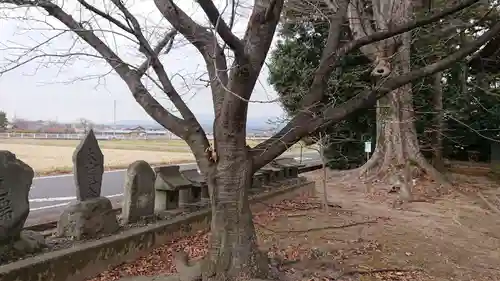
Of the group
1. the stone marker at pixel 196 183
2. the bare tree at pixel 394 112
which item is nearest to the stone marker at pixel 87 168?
the stone marker at pixel 196 183

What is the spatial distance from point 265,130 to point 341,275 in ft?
9.87

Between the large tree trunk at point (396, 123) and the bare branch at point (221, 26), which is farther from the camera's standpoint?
the large tree trunk at point (396, 123)

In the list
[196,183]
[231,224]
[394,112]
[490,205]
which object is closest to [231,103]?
[231,224]

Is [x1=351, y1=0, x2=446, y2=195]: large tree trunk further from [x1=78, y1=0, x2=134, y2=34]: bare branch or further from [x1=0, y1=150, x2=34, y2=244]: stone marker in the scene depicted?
[x1=0, y1=150, x2=34, y2=244]: stone marker

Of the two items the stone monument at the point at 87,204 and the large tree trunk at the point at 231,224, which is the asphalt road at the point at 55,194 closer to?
the stone monument at the point at 87,204

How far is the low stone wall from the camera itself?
4.20 m

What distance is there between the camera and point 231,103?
416 centimetres

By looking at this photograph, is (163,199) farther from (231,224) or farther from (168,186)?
(231,224)

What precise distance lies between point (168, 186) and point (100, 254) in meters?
1.97

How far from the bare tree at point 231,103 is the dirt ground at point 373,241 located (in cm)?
88

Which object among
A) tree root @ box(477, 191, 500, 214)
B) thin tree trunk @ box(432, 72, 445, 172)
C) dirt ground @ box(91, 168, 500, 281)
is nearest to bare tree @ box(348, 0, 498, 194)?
tree root @ box(477, 191, 500, 214)

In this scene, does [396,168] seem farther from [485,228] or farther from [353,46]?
[353,46]

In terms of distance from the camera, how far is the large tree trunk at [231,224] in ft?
14.4

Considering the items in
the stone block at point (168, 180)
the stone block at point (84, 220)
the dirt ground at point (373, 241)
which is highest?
the stone block at point (168, 180)
